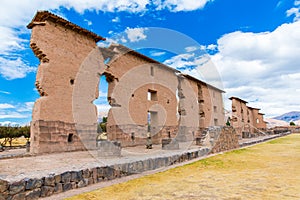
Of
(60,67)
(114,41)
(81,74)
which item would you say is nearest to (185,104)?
(114,41)

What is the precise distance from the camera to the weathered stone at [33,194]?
4741mm

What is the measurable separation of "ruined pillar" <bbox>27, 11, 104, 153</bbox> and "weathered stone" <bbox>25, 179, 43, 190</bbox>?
245 inches

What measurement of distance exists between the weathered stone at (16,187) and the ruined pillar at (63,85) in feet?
21.0

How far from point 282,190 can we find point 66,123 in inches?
409

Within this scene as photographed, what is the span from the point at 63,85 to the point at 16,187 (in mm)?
8121

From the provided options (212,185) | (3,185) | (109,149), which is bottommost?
(212,185)

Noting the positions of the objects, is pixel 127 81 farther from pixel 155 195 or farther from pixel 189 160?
pixel 155 195

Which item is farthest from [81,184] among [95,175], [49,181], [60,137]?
[60,137]

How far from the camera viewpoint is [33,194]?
15.9 feet

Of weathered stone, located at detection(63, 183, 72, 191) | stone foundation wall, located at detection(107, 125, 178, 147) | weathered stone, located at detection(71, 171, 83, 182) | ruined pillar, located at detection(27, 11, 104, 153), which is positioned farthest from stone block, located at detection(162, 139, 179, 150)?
weathered stone, located at detection(63, 183, 72, 191)

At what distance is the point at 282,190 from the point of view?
4883 millimetres

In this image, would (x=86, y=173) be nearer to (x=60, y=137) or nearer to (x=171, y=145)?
(x=60, y=137)

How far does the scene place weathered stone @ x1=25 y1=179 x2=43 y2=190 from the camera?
15.7 feet

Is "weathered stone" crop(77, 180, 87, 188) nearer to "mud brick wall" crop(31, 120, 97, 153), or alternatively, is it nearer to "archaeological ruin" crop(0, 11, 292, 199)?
"archaeological ruin" crop(0, 11, 292, 199)
